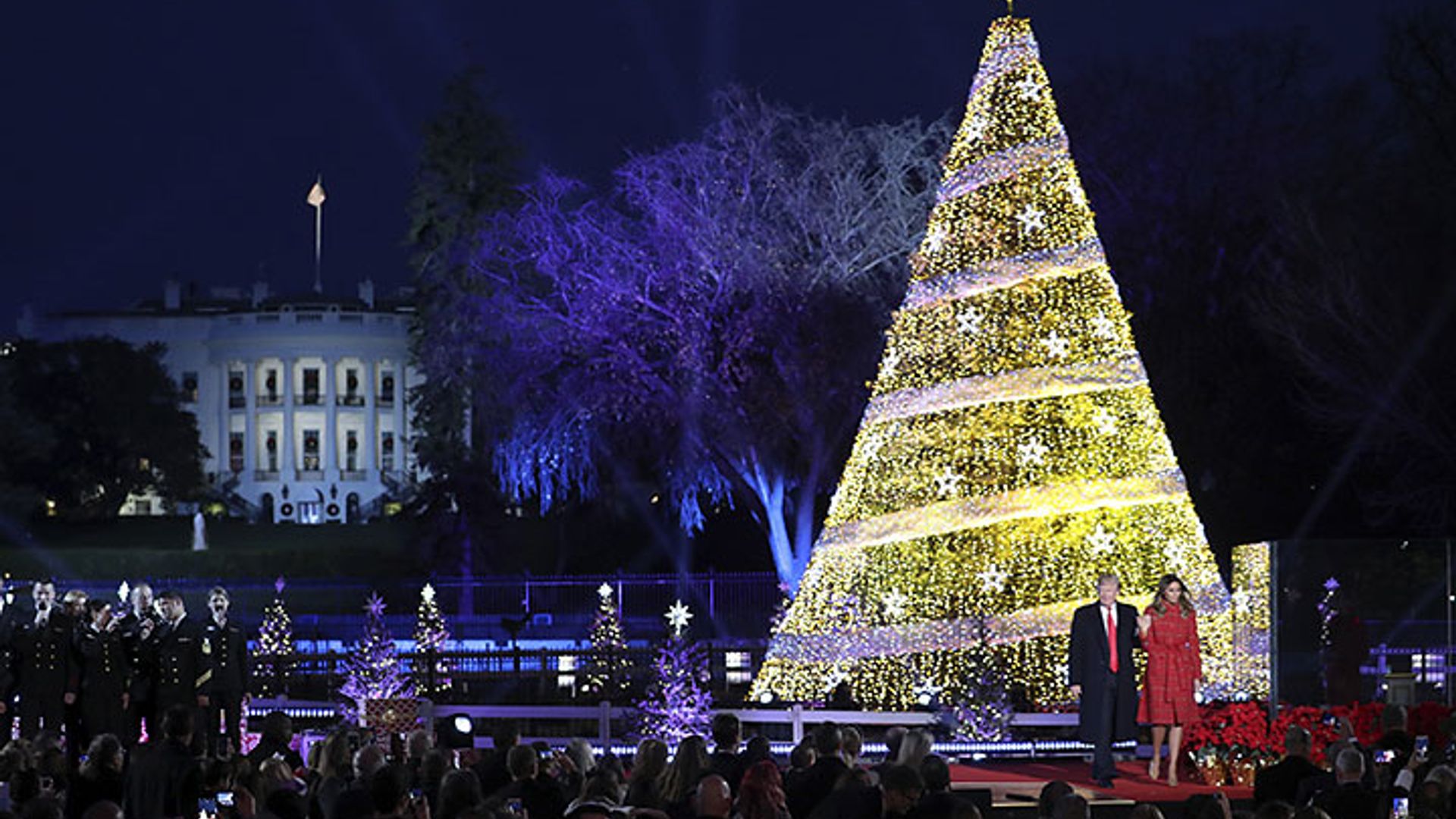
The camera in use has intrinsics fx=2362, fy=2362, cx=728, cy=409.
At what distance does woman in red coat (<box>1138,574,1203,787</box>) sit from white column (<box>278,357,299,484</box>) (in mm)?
116337

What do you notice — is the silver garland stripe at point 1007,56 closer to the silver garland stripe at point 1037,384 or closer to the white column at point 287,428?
the silver garland stripe at point 1037,384

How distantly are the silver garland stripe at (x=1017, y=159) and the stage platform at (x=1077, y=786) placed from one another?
562cm

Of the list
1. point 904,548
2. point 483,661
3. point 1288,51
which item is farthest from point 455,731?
point 1288,51

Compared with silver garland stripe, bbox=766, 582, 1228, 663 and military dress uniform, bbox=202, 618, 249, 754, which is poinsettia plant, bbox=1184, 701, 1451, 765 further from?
military dress uniform, bbox=202, 618, 249, 754

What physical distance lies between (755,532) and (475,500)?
30.4ft

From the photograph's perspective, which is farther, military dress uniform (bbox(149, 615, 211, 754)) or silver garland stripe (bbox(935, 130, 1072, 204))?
silver garland stripe (bbox(935, 130, 1072, 204))

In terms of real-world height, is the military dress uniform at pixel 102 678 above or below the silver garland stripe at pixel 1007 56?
below

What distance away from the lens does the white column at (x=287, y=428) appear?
13150cm

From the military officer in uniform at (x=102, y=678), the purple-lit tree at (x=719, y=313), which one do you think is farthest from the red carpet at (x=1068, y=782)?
the purple-lit tree at (x=719, y=313)

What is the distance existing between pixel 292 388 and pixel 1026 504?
114366 millimetres

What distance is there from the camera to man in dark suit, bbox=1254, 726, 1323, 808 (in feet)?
42.3

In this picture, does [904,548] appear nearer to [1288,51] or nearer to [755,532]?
[1288,51]

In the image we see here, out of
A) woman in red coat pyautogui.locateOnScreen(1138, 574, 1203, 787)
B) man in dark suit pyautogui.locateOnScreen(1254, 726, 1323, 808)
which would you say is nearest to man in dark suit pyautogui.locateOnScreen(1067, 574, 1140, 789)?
woman in red coat pyautogui.locateOnScreen(1138, 574, 1203, 787)

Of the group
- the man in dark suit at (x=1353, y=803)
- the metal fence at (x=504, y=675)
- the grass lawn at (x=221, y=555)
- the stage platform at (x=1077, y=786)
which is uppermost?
the grass lawn at (x=221, y=555)
